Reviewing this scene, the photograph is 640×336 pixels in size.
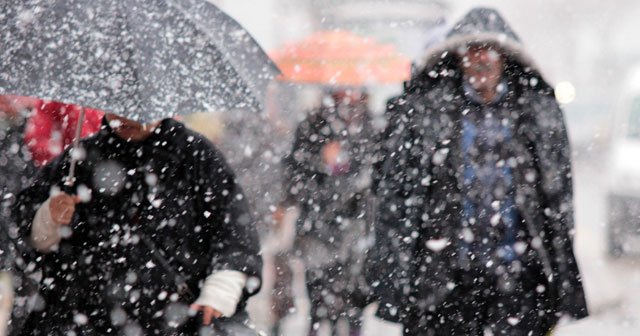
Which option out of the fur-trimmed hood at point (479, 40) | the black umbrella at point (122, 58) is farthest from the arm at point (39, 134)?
the fur-trimmed hood at point (479, 40)

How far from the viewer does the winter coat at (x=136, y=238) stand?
13.7 ft

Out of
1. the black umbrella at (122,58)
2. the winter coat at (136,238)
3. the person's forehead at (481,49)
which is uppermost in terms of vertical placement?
the person's forehead at (481,49)

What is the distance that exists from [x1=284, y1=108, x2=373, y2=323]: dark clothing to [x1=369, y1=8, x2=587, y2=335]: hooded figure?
2045 mm

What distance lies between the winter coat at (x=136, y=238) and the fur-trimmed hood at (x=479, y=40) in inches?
53.1

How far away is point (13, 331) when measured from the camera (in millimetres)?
4957

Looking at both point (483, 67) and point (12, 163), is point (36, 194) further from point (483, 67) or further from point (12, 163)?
point (483, 67)

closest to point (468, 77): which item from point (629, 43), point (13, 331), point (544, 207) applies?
point (544, 207)

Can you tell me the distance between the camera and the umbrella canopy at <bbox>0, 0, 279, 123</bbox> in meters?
3.80

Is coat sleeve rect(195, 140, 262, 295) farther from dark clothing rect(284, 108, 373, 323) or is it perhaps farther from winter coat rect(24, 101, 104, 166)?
dark clothing rect(284, 108, 373, 323)

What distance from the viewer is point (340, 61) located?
8.70m

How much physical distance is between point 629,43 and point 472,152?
43497 mm

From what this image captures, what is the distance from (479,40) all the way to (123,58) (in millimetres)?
1835

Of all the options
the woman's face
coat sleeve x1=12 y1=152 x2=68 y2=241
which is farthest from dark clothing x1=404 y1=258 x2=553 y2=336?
coat sleeve x1=12 y1=152 x2=68 y2=241

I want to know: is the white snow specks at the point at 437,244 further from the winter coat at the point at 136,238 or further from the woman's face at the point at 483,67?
the winter coat at the point at 136,238
